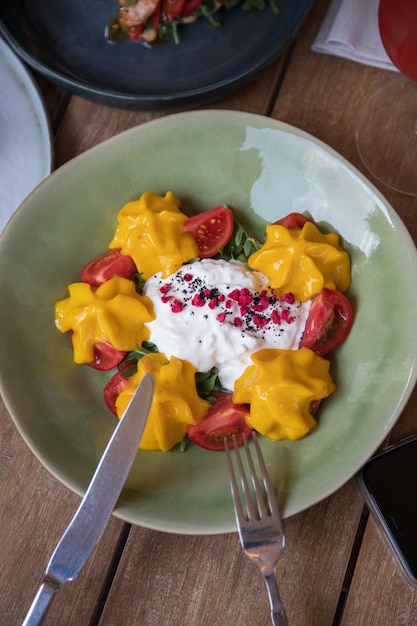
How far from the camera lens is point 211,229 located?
1397 millimetres

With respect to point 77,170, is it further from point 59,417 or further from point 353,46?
point 353,46

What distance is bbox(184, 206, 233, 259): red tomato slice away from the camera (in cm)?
139

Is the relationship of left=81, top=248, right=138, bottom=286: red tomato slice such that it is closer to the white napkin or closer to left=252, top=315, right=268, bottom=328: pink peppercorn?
left=252, top=315, right=268, bottom=328: pink peppercorn

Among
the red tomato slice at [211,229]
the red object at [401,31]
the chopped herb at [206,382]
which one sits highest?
the red object at [401,31]

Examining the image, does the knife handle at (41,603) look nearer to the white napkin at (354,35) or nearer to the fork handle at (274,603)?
the fork handle at (274,603)

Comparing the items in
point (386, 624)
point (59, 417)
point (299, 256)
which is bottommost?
point (386, 624)

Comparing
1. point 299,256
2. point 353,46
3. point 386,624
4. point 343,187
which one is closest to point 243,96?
point 353,46

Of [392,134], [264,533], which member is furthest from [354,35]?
[264,533]

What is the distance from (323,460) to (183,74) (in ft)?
3.15

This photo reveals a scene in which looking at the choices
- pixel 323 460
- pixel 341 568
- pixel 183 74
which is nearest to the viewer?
pixel 323 460

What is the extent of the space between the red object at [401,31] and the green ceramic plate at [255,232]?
10.0 inches

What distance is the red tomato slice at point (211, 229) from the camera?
1387mm

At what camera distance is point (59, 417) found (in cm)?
128

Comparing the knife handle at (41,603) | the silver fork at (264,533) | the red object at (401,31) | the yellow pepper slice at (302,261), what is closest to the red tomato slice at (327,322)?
the yellow pepper slice at (302,261)
